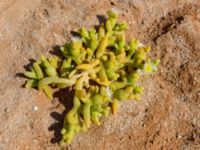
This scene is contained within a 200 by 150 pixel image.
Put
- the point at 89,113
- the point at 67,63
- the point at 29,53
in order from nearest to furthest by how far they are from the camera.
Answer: the point at 89,113
the point at 67,63
the point at 29,53

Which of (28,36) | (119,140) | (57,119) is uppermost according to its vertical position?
(28,36)

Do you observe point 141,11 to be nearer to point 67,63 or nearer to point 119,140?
point 67,63

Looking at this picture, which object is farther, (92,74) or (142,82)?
(142,82)

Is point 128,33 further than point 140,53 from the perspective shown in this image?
Yes

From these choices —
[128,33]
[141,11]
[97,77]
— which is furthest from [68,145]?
[141,11]

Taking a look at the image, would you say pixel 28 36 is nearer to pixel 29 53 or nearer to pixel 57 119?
pixel 29 53

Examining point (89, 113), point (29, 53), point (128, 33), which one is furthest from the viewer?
point (128, 33)

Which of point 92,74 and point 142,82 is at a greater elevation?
point 92,74

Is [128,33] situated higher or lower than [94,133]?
higher
